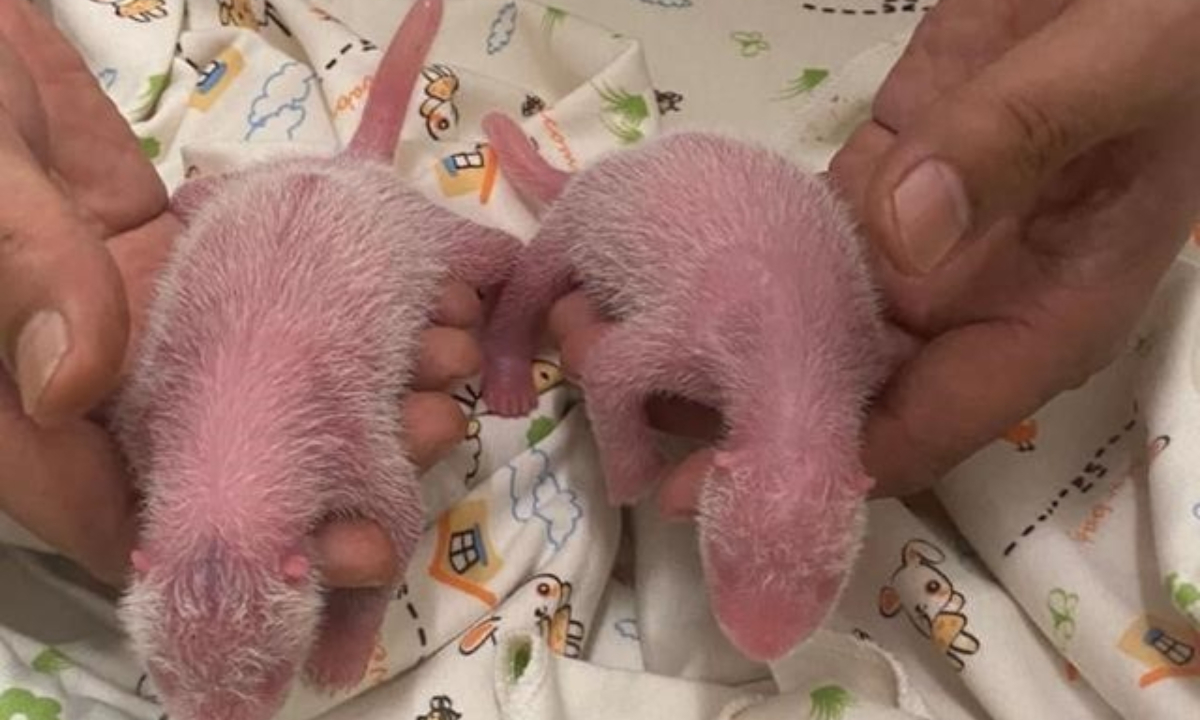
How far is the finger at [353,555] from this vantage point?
85cm

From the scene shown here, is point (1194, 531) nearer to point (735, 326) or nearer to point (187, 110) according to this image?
point (735, 326)

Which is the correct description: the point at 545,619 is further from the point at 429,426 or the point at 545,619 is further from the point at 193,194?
the point at 193,194

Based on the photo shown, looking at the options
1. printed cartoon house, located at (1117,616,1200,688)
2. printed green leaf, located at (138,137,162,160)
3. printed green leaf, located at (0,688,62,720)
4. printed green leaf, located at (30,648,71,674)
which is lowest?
printed green leaf, located at (30,648,71,674)

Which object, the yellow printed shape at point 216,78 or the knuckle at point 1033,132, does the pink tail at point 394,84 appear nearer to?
the yellow printed shape at point 216,78

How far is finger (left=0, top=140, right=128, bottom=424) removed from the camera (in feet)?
2.20

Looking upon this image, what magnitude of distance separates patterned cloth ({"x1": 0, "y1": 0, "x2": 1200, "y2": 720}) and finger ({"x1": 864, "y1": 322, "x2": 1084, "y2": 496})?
73mm

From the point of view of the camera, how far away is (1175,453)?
0.93 metres

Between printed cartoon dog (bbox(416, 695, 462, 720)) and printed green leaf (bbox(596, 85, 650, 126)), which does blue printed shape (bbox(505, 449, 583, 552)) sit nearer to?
printed cartoon dog (bbox(416, 695, 462, 720))

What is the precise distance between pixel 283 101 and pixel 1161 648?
Answer: 2.13 feet

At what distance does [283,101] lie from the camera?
1.15 m

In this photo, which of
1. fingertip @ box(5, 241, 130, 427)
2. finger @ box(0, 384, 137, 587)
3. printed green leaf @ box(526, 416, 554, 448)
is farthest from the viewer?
printed green leaf @ box(526, 416, 554, 448)

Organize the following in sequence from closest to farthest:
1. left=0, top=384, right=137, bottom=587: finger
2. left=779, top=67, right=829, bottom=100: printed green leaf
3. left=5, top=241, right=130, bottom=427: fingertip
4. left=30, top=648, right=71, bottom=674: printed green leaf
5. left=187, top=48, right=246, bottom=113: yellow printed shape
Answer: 1. left=5, top=241, right=130, bottom=427: fingertip
2. left=0, top=384, right=137, bottom=587: finger
3. left=30, top=648, right=71, bottom=674: printed green leaf
4. left=187, top=48, right=246, bottom=113: yellow printed shape
5. left=779, top=67, right=829, bottom=100: printed green leaf

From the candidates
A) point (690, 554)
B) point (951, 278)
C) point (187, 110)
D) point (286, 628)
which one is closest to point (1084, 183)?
point (951, 278)

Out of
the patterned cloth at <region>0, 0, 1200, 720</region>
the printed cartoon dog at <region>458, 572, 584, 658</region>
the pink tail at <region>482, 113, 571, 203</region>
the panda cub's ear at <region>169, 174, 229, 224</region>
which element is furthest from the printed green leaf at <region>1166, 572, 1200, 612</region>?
the panda cub's ear at <region>169, 174, 229, 224</region>
